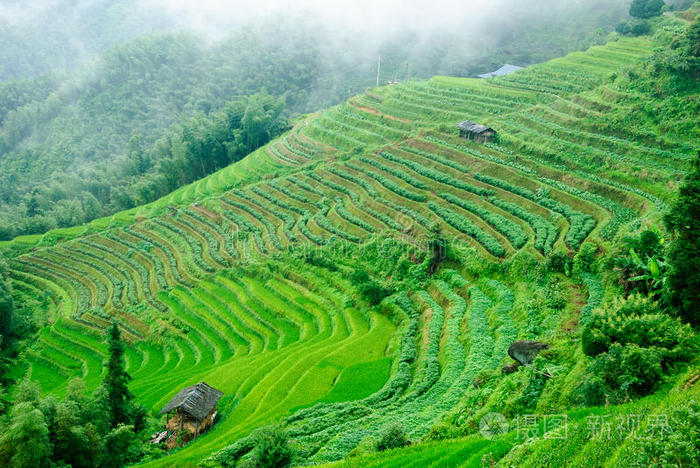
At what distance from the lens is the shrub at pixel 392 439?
1468 centimetres

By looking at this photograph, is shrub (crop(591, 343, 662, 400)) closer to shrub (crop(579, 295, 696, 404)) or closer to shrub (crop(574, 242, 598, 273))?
shrub (crop(579, 295, 696, 404))

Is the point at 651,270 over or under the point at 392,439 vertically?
over

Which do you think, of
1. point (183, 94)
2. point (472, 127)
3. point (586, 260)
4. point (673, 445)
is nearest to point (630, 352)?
point (673, 445)

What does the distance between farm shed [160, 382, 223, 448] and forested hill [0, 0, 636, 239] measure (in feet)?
170

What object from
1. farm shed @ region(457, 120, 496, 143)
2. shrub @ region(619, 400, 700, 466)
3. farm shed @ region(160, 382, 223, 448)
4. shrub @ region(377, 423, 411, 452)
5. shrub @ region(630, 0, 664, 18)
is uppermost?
shrub @ region(630, 0, 664, 18)

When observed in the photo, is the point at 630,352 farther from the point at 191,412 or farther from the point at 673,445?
the point at 191,412

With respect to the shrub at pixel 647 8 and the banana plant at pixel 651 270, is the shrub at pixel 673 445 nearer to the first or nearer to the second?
the banana plant at pixel 651 270

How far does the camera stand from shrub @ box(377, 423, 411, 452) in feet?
48.2

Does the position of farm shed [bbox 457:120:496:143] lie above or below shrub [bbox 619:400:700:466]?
below

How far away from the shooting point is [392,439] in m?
14.7

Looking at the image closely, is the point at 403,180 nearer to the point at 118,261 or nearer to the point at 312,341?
the point at 312,341

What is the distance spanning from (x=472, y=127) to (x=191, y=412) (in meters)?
36.0

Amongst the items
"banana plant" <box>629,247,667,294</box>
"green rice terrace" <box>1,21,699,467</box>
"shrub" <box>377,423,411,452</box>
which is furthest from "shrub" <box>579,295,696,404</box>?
"shrub" <box>377,423,411,452</box>

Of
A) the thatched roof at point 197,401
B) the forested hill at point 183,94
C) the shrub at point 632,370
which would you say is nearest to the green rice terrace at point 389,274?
the shrub at point 632,370
